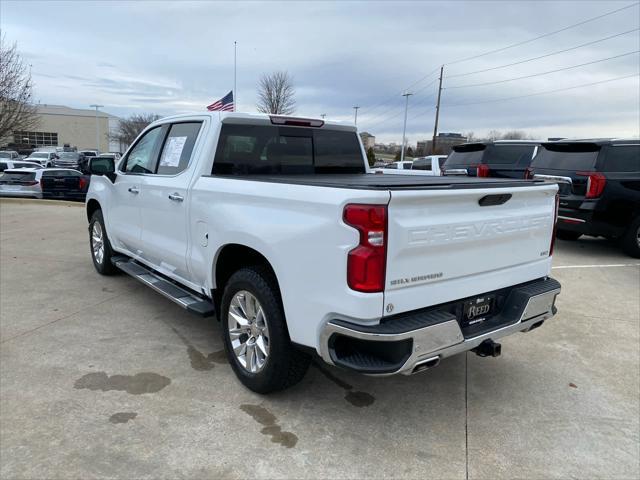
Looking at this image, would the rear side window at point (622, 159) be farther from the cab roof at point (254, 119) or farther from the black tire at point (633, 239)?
the cab roof at point (254, 119)

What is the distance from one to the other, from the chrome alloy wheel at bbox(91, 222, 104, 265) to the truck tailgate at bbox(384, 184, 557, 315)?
188 inches

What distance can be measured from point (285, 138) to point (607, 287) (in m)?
4.78

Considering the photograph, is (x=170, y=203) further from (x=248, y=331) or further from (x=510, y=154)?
(x=510, y=154)

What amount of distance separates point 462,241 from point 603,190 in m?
6.34

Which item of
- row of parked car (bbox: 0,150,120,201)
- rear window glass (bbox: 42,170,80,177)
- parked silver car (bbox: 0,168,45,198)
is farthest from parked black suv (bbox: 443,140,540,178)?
parked silver car (bbox: 0,168,45,198)

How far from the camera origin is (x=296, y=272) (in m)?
2.73

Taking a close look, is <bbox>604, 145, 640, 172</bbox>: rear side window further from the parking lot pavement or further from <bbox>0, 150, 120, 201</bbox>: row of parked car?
<bbox>0, 150, 120, 201</bbox>: row of parked car

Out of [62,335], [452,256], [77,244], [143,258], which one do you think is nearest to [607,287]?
[452,256]

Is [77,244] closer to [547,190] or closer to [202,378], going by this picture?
[202,378]

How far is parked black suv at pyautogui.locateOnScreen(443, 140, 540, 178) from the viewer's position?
1046cm

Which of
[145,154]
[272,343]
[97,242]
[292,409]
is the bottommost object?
[292,409]

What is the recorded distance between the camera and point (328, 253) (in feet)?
8.30

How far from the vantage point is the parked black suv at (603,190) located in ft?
25.7

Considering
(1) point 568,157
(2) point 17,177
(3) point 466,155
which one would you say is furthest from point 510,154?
(2) point 17,177
